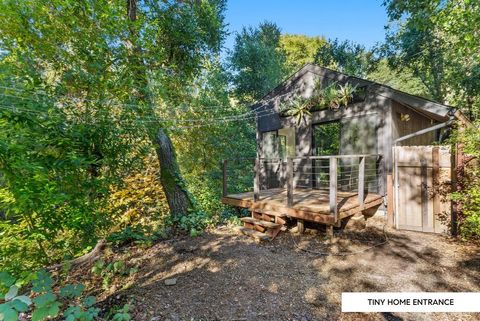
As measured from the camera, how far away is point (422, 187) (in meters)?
4.69

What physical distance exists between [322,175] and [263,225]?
307 centimetres

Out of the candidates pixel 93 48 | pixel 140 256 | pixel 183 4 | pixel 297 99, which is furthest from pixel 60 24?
pixel 297 99

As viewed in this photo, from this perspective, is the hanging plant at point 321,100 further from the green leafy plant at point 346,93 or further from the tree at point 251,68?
the tree at point 251,68

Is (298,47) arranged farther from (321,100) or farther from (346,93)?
(346,93)

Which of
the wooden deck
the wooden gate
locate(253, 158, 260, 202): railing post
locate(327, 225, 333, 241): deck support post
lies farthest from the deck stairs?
the wooden gate

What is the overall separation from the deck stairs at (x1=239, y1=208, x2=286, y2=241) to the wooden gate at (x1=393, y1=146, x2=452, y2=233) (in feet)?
8.32

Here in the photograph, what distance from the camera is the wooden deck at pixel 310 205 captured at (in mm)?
4388

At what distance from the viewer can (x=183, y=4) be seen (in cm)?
573

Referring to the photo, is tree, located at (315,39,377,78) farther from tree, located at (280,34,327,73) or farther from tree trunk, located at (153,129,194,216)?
tree trunk, located at (153,129,194,216)

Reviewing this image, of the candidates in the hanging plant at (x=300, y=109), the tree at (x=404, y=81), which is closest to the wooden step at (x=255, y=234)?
the hanging plant at (x=300, y=109)

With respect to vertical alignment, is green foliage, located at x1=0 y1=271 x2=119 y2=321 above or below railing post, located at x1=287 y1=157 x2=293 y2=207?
below

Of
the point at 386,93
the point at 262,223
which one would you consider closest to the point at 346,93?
the point at 386,93

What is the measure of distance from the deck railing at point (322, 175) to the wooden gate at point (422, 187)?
28.8 inches

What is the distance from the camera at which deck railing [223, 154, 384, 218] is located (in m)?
4.75
